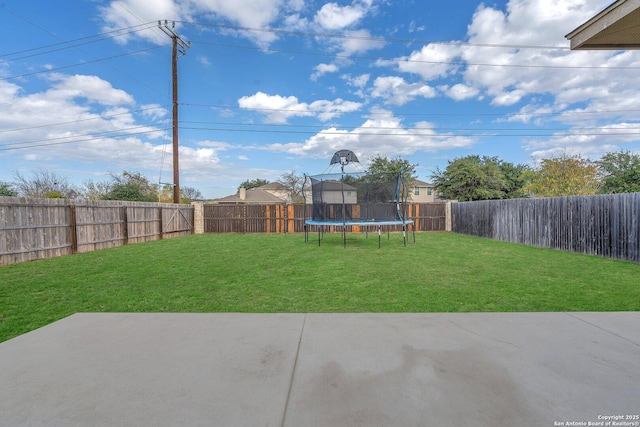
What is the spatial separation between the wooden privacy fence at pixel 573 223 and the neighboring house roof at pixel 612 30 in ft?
20.0

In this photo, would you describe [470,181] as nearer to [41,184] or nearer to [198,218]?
[198,218]

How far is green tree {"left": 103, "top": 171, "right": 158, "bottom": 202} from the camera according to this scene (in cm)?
1931

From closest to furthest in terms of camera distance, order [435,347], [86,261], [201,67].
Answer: [435,347], [86,261], [201,67]

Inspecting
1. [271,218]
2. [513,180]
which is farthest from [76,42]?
[513,180]

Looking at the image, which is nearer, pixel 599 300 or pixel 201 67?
pixel 599 300

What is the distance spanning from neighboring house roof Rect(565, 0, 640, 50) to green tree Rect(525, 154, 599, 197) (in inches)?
695

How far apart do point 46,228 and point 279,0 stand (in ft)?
32.4

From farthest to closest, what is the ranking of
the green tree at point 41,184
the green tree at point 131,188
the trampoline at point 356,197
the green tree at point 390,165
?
1. the green tree at point 390,165
2. the green tree at point 131,188
3. the green tree at point 41,184
4. the trampoline at point 356,197

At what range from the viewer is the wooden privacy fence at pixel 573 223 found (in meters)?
6.50

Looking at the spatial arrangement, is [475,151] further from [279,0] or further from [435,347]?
[435,347]

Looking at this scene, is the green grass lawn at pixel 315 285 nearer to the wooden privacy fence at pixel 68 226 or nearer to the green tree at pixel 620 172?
the wooden privacy fence at pixel 68 226

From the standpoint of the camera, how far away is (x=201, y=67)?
1516 cm

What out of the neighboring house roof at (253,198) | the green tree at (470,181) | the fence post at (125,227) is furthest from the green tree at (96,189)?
the green tree at (470,181)

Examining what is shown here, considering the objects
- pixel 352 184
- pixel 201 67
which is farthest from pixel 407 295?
pixel 201 67
